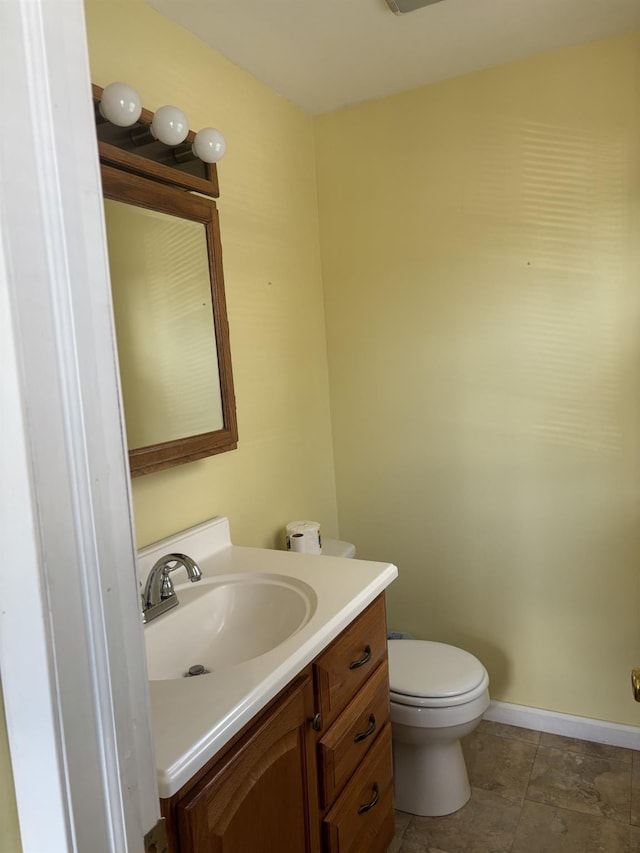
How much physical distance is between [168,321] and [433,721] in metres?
1.35

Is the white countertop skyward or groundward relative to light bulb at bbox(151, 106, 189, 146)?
groundward

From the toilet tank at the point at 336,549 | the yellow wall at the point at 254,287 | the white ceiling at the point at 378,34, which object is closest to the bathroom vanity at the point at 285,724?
the yellow wall at the point at 254,287

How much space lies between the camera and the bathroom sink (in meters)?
1.31

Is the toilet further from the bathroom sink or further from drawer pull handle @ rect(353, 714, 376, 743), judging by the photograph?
the bathroom sink

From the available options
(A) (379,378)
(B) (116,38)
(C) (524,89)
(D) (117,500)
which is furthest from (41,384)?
(C) (524,89)

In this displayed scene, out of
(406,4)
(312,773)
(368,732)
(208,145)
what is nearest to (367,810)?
(368,732)

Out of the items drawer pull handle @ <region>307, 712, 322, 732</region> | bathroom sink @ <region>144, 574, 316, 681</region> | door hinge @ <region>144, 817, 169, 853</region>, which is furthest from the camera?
bathroom sink @ <region>144, 574, 316, 681</region>

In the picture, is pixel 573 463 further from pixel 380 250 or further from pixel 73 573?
pixel 73 573

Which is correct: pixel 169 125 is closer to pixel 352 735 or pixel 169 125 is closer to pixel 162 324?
pixel 162 324

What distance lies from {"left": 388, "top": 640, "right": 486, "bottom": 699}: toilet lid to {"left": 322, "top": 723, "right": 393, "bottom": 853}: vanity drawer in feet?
0.74

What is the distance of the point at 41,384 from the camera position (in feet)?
1.61

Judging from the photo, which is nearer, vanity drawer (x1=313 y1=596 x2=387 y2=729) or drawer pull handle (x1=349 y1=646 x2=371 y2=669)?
vanity drawer (x1=313 y1=596 x2=387 y2=729)

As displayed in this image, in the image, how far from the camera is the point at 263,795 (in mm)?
1048

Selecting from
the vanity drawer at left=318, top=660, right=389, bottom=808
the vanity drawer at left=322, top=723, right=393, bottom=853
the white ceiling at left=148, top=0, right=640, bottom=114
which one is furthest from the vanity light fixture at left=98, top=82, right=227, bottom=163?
the vanity drawer at left=322, top=723, right=393, bottom=853
